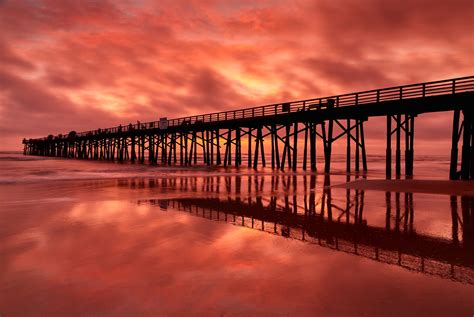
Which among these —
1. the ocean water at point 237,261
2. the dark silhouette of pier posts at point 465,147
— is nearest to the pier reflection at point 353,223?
the ocean water at point 237,261

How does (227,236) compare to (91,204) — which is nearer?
(227,236)

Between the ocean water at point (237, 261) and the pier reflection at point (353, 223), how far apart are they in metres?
0.03

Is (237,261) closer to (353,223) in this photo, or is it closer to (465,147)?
(353,223)

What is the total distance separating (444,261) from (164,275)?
381cm

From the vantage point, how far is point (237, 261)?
5.00 m

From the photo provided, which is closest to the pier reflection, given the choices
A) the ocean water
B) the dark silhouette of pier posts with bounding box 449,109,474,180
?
the ocean water

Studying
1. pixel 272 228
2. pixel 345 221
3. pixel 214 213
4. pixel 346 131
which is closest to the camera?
pixel 272 228

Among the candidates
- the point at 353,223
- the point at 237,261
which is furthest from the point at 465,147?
the point at 237,261

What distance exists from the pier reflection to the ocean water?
0.03 metres

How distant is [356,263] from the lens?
492 centimetres

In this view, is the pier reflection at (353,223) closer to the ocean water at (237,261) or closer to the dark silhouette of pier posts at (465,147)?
the ocean water at (237,261)

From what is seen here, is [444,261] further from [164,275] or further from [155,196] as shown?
[155,196]

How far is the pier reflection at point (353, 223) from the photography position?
511 centimetres

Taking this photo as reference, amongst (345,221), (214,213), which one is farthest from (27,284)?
(345,221)
